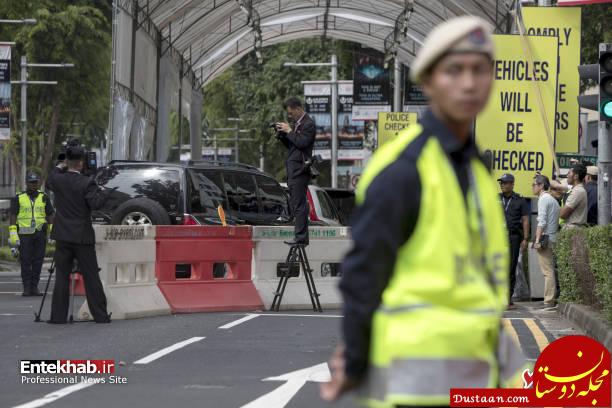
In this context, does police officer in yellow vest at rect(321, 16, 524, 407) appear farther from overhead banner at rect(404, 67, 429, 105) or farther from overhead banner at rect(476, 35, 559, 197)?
overhead banner at rect(404, 67, 429, 105)

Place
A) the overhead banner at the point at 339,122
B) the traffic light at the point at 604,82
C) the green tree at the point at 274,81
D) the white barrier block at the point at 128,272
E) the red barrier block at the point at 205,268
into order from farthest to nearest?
the green tree at the point at 274,81 → the overhead banner at the point at 339,122 → the red barrier block at the point at 205,268 → the white barrier block at the point at 128,272 → the traffic light at the point at 604,82

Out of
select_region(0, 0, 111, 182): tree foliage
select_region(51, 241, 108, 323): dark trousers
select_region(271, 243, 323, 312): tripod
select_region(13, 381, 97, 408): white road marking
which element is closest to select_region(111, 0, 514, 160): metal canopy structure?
select_region(0, 0, 111, 182): tree foliage

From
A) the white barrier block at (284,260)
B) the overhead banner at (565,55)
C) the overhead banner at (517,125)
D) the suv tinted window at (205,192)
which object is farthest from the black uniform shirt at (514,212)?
the suv tinted window at (205,192)

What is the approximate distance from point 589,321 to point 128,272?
17.0 feet

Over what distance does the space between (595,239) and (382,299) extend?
1057 centimetres

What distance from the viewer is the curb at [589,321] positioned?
12305 millimetres

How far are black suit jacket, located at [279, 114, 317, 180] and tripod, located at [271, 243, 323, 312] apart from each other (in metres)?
1.36

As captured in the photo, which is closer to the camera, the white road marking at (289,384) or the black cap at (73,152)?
the white road marking at (289,384)

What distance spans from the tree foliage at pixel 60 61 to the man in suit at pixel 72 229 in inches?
1154

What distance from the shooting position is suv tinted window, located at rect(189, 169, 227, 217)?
18.4 m

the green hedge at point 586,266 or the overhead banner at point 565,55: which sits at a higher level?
the overhead banner at point 565,55

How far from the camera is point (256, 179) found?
1941 cm

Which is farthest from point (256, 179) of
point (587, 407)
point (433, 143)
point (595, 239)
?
point (433, 143)

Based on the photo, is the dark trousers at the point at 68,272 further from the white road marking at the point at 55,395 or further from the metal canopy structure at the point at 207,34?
the metal canopy structure at the point at 207,34
